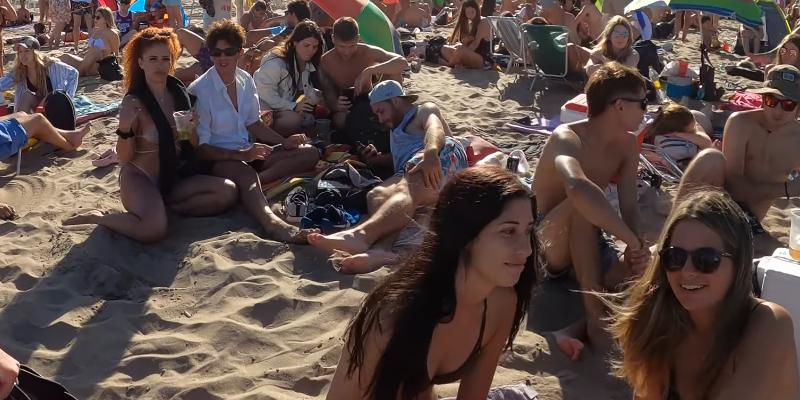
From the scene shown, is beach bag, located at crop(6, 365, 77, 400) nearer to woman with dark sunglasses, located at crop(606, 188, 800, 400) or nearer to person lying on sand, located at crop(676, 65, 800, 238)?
woman with dark sunglasses, located at crop(606, 188, 800, 400)

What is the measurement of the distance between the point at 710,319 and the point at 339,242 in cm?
241

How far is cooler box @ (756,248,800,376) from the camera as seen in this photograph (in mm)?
2840

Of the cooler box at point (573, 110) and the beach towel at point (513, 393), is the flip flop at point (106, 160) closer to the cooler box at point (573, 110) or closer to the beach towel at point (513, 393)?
the cooler box at point (573, 110)

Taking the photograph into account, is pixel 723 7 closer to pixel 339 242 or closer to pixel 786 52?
pixel 786 52

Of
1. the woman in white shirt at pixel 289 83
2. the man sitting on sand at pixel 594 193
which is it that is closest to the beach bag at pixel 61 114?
the woman in white shirt at pixel 289 83

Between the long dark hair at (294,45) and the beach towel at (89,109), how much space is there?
77.9 inches

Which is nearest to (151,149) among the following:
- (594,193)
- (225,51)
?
(225,51)

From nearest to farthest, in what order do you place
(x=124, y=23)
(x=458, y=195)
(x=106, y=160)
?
1. (x=458, y=195)
2. (x=106, y=160)
3. (x=124, y=23)

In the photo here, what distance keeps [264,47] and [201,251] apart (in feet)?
12.0

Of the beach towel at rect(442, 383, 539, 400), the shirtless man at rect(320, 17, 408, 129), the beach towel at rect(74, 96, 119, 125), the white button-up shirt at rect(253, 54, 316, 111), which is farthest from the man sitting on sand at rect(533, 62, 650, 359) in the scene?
the beach towel at rect(74, 96, 119, 125)

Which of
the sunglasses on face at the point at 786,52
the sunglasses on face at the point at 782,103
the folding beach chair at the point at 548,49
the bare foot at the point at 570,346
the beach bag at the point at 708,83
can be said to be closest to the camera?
the bare foot at the point at 570,346

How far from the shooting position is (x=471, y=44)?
31.9 feet

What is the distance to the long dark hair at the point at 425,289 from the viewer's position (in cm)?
221

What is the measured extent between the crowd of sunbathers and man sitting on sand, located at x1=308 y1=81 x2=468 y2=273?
12 millimetres
